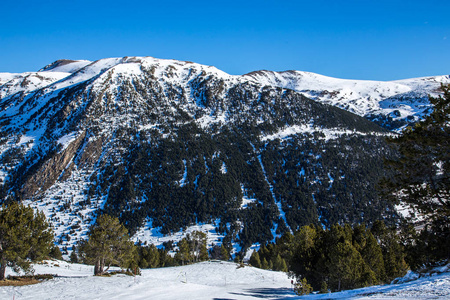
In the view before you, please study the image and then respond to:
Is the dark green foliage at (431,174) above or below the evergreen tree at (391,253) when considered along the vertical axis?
above

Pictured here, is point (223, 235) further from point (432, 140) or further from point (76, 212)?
point (432, 140)

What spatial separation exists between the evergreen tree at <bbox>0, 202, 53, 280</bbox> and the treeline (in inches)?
1264

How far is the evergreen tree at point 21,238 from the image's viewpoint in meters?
29.3

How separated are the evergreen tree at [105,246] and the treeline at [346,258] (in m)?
26.3

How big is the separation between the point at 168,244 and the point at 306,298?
144062 millimetres

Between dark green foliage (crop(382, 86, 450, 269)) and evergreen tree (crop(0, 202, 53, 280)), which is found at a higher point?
dark green foliage (crop(382, 86, 450, 269))

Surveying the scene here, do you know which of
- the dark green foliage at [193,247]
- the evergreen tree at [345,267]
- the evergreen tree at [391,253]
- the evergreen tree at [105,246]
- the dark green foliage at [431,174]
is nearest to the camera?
the dark green foliage at [431,174]

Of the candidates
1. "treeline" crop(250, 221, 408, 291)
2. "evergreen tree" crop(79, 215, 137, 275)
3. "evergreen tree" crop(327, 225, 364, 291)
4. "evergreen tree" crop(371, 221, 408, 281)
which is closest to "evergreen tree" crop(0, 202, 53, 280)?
"evergreen tree" crop(79, 215, 137, 275)

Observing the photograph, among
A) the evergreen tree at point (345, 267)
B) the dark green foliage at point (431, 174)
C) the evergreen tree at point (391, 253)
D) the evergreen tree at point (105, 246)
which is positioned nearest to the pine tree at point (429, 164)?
the dark green foliage at point (431, 174)

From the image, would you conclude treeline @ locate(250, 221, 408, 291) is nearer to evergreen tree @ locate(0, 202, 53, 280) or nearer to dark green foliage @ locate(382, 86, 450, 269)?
dark green foliage @ locate(382, 86, 450, 269)

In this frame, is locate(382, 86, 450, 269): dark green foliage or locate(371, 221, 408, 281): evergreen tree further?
locate(371, 221, 408, 281): evergreen tree

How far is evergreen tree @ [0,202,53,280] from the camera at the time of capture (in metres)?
29.3

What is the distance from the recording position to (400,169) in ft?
58.9

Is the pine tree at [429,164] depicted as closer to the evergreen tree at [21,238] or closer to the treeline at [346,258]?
the treeline at [346,258]
